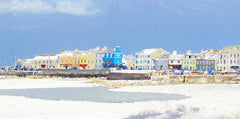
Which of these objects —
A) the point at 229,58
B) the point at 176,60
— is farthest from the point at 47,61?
the point at 229,58

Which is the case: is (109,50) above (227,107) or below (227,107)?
above

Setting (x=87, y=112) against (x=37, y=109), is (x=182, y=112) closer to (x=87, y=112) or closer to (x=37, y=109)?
(x=87, y=112)

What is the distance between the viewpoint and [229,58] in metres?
86.4

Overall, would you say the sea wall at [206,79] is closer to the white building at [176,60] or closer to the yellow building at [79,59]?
the white building at [176,60]

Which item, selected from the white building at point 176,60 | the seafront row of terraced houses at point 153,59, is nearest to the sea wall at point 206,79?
the seafront row of terraced houses at point 153,59

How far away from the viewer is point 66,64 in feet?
388

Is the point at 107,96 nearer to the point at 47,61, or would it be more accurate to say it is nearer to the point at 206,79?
the point at 206,79

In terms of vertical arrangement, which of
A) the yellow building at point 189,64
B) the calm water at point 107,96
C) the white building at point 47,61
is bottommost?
the calm water at point 107,96

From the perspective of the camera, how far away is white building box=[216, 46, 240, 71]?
279ft

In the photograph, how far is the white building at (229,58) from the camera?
85.1 m

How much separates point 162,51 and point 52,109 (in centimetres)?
9309

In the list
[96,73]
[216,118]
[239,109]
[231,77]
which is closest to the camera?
[216,118]

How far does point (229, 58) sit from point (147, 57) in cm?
3047

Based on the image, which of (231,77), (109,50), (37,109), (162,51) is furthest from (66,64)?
(37,109)
